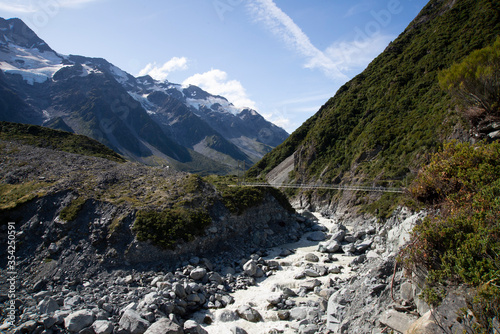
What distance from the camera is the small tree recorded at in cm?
1949

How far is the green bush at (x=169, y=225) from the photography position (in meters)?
25.3

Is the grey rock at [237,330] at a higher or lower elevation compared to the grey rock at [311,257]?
lower

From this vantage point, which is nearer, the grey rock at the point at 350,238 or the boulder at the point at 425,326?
the boulder at the point at 425,326

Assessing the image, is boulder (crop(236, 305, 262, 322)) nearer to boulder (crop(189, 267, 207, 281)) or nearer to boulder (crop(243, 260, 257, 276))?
boulder (crop(189, 267, 207, 281))

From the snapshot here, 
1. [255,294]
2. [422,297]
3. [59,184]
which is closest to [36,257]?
[59,184]

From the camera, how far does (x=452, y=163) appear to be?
43.0 feet

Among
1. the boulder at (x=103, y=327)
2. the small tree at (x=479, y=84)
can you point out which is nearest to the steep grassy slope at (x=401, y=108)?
the small tree at (x=479, y=84)

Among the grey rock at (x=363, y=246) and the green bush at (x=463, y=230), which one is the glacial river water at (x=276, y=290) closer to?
the grey rock at (x=363, y=246)

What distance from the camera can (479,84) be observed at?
20484 millimetres

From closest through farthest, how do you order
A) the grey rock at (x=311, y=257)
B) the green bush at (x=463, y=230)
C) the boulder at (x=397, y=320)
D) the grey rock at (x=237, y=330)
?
the green bush at (x=463, y=230), the boulder at (x=397, y=320), the grey rock at (x=237, y=330), the grey rock at (x=311, y=257)

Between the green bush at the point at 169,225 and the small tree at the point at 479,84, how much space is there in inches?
974

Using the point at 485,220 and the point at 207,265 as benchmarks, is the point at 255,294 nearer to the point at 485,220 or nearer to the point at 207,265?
the point at 207,265

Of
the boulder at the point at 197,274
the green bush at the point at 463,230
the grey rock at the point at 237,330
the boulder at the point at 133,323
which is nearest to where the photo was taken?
the green bush at the point at 463,230

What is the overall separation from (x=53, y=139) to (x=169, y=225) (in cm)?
4368
